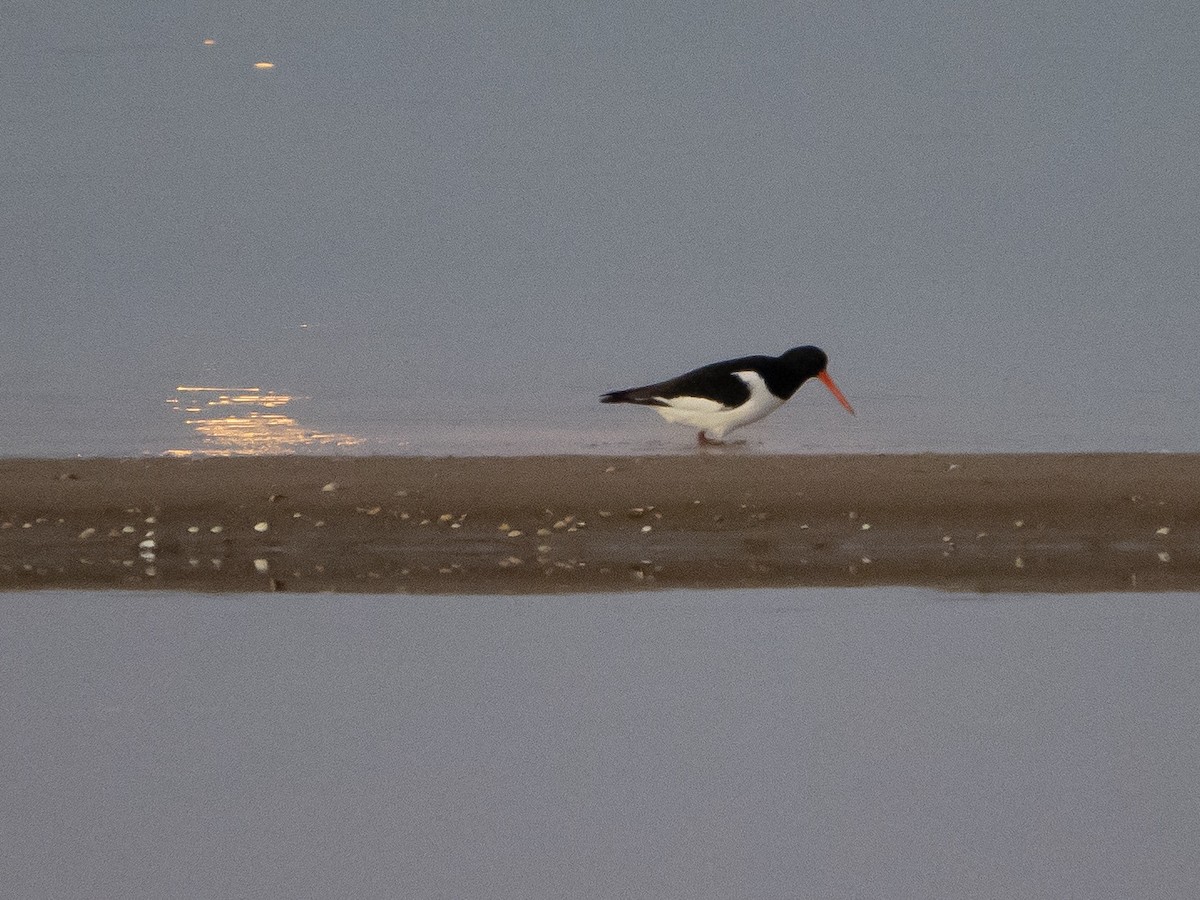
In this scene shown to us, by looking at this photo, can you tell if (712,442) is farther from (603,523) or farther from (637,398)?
(603,523)

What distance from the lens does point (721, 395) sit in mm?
16781

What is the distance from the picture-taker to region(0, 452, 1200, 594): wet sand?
1184cm

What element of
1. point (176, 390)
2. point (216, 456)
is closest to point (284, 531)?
point (216, 456)

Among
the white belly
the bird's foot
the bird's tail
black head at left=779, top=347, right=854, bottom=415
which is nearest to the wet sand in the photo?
the white belly

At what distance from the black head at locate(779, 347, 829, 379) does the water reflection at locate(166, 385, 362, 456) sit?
3.72 meters

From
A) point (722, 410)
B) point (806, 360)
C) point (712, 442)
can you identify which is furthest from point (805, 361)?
point (722, 410)

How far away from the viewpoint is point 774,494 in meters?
14.0

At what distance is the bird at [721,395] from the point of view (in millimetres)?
16750

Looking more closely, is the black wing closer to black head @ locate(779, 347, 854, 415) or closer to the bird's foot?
the bird's foot

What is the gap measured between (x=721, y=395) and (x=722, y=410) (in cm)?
13

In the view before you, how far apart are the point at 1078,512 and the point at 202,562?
17.9 feet

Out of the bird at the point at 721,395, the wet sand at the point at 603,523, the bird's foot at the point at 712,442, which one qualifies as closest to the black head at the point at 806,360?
the bird at the point at 721,395

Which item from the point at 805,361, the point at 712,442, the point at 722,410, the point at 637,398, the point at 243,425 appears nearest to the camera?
the point at 722,410

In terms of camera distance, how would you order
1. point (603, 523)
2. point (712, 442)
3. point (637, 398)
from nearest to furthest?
point (603, 523), point (712, 442), point (637, 398)
